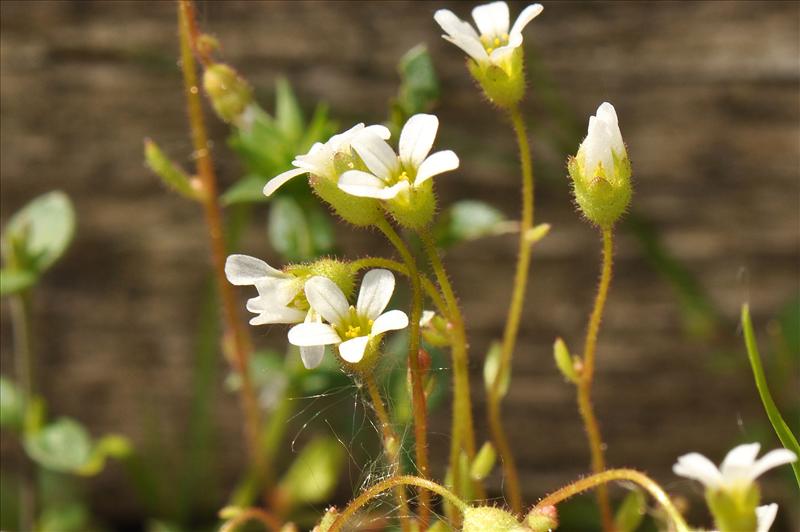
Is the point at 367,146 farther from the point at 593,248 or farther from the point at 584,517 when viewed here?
the point at 584,517

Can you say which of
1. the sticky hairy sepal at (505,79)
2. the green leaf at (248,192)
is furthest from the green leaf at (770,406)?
the green leaf at (248,192)

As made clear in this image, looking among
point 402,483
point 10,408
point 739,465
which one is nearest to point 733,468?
point 739,465

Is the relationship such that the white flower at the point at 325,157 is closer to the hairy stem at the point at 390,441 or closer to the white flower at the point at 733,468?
the hairy stem at the point at 390,441

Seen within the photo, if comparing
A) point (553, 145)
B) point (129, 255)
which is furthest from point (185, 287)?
point (553, 145)

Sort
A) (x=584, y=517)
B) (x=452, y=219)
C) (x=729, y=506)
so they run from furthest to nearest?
(x=584, y=517) → (x=452, y=219) → (x=729, y=506)

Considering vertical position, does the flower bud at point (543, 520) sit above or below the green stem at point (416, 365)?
below

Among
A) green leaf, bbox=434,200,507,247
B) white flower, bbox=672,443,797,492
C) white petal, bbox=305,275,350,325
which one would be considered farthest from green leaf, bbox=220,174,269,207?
white flower, bbox=672,443,797,492
